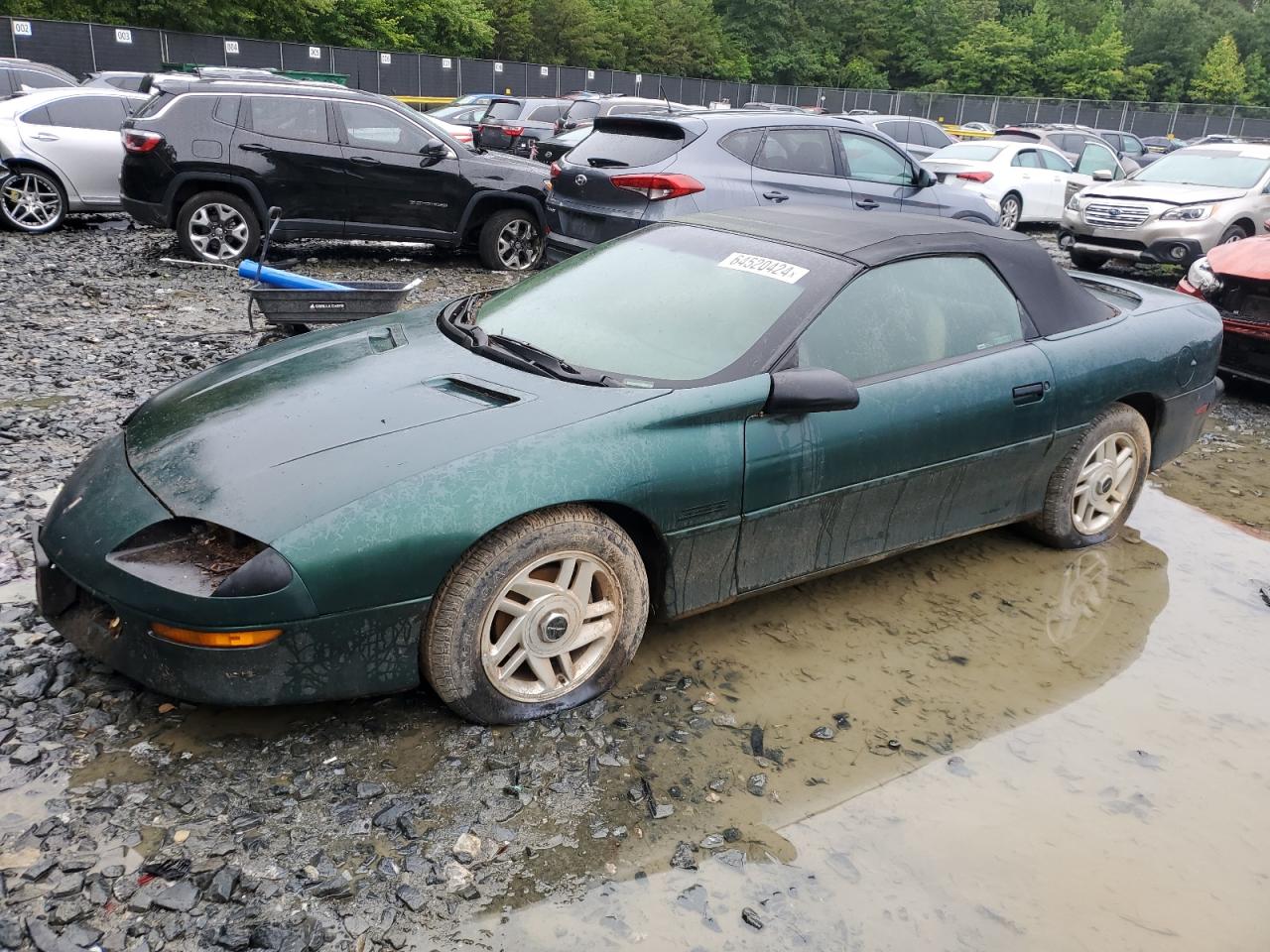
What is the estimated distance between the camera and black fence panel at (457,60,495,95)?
3559cm

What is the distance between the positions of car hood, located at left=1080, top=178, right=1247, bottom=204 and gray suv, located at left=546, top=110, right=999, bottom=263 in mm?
4296

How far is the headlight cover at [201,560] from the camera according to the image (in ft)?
8.60

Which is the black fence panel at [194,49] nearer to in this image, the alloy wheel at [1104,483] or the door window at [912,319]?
the door window at [912,319]

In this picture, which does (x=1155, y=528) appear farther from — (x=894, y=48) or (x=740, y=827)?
(x=894, y=48)

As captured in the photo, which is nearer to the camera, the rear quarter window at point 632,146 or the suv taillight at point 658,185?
the suv taillight at point 658,185

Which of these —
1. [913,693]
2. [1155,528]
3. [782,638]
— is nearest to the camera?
[913,693]

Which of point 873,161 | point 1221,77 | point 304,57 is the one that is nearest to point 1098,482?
point 873,161

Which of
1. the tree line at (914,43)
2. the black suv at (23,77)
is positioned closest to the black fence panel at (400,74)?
the tree line at (914,43)

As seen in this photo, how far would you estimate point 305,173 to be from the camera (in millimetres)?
9758

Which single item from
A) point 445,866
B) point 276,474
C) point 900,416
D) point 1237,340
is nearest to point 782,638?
point 900,416

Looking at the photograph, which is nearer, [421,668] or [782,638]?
[421,668]

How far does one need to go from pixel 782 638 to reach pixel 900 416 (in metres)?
0.91

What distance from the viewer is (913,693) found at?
3486 millimetres

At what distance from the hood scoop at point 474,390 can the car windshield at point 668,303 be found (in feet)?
1.15
